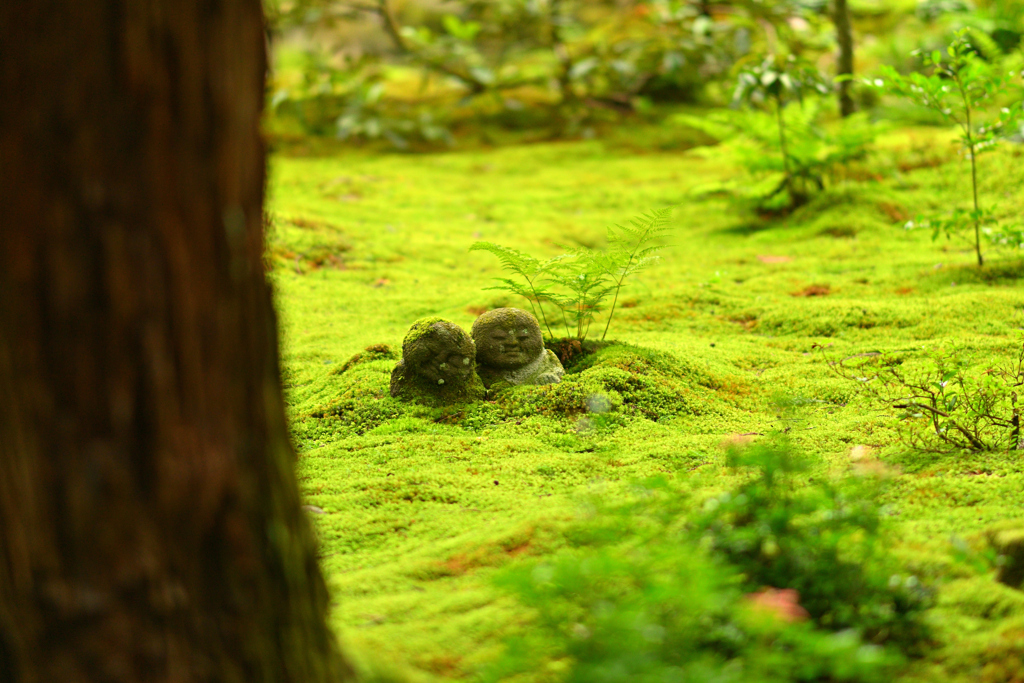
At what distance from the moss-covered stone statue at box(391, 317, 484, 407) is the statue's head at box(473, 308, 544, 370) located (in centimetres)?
11

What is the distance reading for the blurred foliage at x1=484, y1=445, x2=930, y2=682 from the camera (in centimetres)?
168

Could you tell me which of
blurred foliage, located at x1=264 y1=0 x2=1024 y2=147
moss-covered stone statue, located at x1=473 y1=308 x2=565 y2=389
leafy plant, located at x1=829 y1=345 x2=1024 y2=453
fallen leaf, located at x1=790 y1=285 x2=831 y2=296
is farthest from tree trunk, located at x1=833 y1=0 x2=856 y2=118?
moss-covered stone statue, located at x1=473 y1=308 x2=565 y2=389

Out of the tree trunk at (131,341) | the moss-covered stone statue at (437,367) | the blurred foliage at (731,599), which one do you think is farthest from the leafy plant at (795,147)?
the tree trunk at (131,341)

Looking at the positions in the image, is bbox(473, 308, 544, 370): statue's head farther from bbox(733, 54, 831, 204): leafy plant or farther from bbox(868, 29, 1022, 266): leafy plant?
bbox(733, 54, 831, 204): leafy plant

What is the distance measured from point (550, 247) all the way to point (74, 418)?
6.19m

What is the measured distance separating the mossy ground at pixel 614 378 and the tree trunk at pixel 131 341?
2.05 feet

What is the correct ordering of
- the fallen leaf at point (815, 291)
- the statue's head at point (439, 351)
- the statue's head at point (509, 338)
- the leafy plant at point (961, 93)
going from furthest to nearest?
1. the fallen leaf at point (815, 291)
2. the leafy plant at point (961, 93)
3. the statue's head at point (509, 338)
4. the statue's head at point (439, 351)

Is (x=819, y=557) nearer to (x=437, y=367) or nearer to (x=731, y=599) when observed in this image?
(x=731, y=599)

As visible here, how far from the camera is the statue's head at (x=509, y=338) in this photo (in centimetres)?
423

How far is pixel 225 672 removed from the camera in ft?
5.16

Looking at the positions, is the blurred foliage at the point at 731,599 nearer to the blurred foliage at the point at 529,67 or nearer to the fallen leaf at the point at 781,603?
the fallen leaf at the point at 781,603

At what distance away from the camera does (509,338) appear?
4.23 m

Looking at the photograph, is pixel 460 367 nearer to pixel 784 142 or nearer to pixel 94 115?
pixel 94 115

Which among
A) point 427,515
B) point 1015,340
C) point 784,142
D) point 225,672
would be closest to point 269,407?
point 225,672
